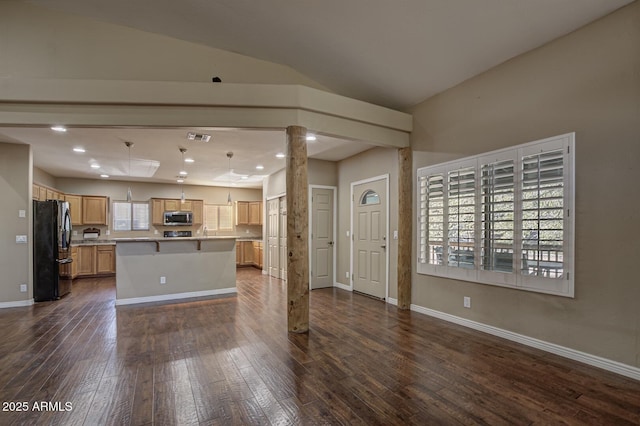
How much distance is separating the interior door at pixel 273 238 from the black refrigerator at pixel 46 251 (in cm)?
415

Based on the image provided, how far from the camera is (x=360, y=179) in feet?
19.0

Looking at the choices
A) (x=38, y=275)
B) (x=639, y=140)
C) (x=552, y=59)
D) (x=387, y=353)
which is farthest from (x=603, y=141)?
(x=38, y=275)

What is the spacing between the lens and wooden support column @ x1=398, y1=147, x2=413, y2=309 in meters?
4.57

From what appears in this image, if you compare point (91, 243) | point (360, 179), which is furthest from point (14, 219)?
point (360, 179)

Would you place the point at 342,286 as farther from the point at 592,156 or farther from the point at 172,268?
the point at 592,156

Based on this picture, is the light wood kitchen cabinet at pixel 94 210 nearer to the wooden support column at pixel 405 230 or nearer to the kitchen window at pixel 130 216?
the kitchen window at pixel 130 216

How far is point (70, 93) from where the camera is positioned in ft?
10.8

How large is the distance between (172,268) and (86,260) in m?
3.99

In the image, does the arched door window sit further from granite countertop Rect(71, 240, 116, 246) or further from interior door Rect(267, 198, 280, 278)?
granite countertop Rect(71, 240, 116, 246)

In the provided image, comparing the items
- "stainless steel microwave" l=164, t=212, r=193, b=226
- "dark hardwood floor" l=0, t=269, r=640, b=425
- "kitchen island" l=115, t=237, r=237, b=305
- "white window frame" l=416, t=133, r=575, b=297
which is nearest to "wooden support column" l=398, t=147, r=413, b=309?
"white window frame" l=416, t=133, r=575, b=297

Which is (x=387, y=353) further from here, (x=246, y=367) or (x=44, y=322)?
(x=44, y=322)

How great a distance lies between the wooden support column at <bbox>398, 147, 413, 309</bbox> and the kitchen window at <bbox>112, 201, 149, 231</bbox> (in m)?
7.55

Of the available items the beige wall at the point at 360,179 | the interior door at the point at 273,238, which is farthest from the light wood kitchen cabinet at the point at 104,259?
the beige wall at the point at 360,179

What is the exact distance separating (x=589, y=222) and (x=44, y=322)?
6582 mm
